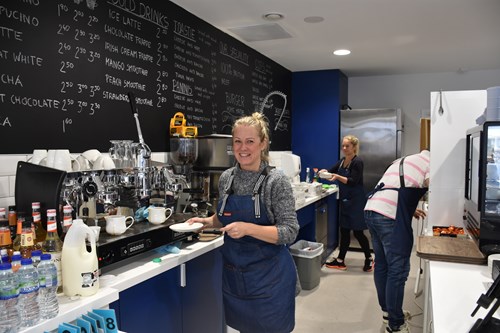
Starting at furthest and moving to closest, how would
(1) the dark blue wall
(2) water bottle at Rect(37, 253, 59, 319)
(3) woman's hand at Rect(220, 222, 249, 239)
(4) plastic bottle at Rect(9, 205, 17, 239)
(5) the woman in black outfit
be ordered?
(1) the dark blue wall
(5) the woman in black outfit
(3) woman's hand at Rect(220, 222, 249, 239)
(4) plastic bottle at Rect(9, 205, 17, 239)
(2) water bottle at Rect(37, 253, 59, 319)

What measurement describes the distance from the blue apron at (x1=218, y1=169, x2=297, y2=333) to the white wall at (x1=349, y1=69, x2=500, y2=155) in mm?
4590

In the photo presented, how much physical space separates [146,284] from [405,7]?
103 inches

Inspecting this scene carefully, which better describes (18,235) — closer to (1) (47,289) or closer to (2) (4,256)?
(2) (4,256)

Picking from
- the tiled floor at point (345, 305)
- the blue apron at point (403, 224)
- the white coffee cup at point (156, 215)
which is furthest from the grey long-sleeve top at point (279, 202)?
the tiled floor at point (345, 305)

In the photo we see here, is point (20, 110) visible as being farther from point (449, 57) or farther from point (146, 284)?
point (449, 57)

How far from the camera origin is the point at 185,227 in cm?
186

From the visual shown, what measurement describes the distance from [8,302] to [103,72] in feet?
5.08

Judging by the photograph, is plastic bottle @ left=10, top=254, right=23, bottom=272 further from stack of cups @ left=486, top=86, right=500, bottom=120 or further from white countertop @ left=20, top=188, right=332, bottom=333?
stack of cups @ left=486, top=86, right=500, bottom=120

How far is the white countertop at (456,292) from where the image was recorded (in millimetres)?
1372

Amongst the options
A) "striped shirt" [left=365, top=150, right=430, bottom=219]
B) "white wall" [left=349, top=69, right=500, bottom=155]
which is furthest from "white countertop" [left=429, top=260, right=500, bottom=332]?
"white wall" [left=349, top=69, right=500, bottom=155]

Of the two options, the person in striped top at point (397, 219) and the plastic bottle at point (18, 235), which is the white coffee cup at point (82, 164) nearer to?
the plastic bottle at point (18, 235)

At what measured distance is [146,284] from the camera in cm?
177

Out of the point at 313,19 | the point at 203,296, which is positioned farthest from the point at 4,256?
the point at 313,19

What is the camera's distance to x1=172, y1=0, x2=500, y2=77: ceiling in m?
2.95
